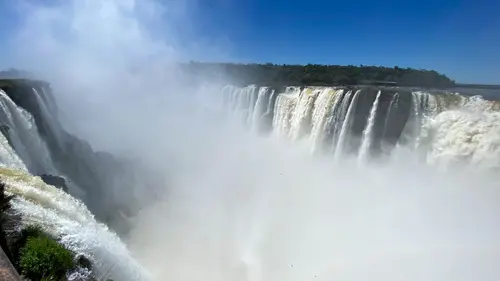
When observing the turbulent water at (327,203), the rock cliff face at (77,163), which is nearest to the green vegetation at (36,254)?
the turbulent water at (327,203)

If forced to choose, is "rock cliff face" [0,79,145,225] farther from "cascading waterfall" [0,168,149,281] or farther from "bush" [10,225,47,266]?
"bush" [10,225,47,266]

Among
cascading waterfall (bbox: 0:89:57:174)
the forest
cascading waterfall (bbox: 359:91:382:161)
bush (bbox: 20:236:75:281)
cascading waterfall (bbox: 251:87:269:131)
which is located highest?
the forest

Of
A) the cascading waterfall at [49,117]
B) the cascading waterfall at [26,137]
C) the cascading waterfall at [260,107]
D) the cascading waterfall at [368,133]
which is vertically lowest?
the cascading waterfall at [26,137]

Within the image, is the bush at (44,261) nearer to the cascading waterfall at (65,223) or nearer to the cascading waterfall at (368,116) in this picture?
the cascading waterfall at (65,223)

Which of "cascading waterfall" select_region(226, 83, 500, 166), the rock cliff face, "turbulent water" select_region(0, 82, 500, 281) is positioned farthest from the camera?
"cascading waterfall" select_region(226, 83, 500, 166)

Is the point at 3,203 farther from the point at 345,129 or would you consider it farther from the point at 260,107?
the point at 260,107

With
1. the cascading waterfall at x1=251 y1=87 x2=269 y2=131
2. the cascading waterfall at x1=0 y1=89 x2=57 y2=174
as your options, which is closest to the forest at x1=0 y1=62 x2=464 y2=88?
the cascading waterfall at x1=251 y1=87 x2=269 y2=131
